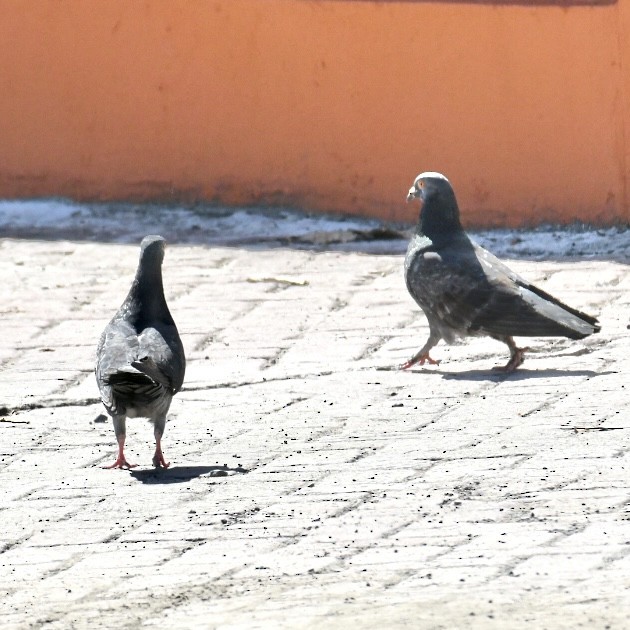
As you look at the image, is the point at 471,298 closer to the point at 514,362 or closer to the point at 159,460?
the point at 514,362

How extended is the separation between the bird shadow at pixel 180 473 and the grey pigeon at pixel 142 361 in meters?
0.04

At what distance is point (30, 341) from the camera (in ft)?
25.0

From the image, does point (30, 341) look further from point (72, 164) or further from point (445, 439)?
point (72, 164)

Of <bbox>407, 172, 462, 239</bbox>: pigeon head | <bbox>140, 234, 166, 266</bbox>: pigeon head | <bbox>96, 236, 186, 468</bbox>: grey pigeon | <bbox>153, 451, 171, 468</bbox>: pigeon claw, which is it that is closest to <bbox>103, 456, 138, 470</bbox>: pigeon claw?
<bbox>96, 236, 186, 468</bbox>: grey pigeon

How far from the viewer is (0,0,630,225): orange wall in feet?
32.5

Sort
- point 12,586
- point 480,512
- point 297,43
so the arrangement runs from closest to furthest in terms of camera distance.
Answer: point 12,586
point 480,512
point 297,43

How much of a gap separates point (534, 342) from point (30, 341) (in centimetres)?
237

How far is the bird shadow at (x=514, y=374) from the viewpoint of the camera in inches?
258

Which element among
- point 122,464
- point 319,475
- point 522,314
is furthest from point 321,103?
point 319,475

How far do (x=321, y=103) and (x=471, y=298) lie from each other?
4.13 metres

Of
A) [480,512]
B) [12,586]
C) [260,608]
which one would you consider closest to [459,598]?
[260,608]

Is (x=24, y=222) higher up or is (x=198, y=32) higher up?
(x=198, y=32)

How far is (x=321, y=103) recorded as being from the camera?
10555 millimetres

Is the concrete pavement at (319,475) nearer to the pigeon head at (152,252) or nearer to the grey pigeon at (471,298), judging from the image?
the grey pigeon at (471,298)
